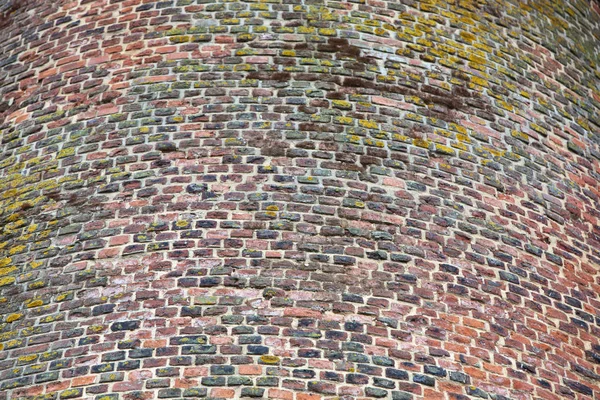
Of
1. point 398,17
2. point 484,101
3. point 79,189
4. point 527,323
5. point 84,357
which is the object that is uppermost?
point 398,17

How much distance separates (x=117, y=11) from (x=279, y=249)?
10.0ft

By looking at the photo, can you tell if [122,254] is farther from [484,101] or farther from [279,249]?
[484,101]

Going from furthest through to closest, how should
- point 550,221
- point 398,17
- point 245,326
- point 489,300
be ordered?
point 398,17 < point 550,221 < point 489,300 < point 245,326

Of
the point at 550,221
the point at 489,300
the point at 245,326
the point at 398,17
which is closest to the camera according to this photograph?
the point at 245,326

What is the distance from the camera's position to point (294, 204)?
25.7 ft

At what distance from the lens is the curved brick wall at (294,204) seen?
7293 mm

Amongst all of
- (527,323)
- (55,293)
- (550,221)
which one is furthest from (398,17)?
(55,293)

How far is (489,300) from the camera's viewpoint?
25.7 ft

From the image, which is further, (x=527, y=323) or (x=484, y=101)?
(x=484, y=101)

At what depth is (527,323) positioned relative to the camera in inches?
311

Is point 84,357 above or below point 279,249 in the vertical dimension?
below

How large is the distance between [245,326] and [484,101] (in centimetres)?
323

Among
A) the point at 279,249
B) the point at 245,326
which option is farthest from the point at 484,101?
the point at 245,326

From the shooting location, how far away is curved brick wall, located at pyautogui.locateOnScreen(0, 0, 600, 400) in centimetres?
729
